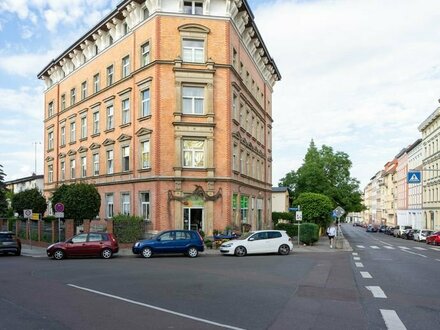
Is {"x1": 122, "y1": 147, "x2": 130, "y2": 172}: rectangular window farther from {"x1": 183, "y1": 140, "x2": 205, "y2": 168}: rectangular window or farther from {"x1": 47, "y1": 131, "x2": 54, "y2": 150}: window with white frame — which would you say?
{"x1": 47, "y1": 131, "x2": 54, "y2": 150}: window with white frame

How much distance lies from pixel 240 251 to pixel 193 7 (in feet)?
55.0

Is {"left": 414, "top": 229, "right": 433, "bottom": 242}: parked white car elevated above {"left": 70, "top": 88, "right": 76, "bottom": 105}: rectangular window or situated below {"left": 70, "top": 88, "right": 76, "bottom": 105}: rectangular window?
below

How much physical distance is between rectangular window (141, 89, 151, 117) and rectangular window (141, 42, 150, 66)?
2.02m

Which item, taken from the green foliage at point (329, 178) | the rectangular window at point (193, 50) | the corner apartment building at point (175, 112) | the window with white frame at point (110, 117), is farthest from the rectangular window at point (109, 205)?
the green foliage at point (329, 178)

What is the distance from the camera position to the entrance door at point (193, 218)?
33000 mm

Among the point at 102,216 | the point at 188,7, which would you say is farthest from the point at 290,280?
Result: the point at 102,216

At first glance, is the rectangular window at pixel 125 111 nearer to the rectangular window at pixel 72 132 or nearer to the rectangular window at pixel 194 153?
the rectangular window at pixel 194 153

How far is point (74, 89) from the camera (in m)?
46.3

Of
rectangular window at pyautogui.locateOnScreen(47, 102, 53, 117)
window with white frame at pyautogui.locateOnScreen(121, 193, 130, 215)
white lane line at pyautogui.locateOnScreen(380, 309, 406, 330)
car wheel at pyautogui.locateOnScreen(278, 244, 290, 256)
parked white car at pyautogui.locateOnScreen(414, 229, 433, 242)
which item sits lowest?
parked white car at pyautogui.locateOnScreen(414, 229, 433, 242)

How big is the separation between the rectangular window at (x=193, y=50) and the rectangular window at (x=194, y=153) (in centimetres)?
548

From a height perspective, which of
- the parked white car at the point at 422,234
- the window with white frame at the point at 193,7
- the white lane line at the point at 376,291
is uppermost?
the window with white frame at the point at 193,7

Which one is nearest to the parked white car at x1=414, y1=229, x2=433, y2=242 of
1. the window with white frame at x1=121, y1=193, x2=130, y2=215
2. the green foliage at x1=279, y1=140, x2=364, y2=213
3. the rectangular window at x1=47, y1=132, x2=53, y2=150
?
the green foliage at x1=279, y1=140, x2=364, y2=213

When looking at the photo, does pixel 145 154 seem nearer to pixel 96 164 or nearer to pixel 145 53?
pixel 145 53

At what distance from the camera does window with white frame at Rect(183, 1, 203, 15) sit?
110 ft
